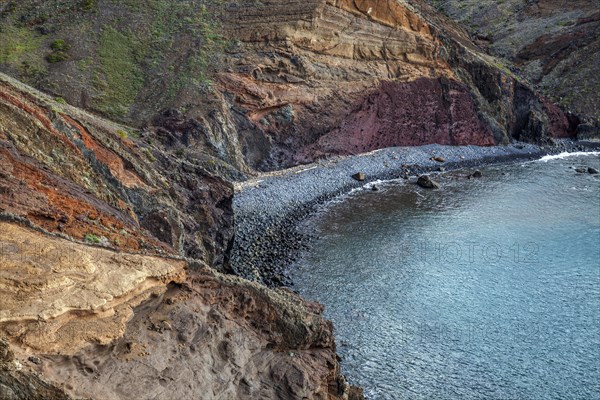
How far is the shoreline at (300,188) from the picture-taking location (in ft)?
117

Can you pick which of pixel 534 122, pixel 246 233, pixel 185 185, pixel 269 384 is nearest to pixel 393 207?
pixel 246 233

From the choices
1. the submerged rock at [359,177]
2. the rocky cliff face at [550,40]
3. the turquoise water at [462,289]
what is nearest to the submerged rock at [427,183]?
the turquoise water at [462,289]

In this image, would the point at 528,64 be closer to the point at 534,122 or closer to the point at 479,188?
the point at 534,122

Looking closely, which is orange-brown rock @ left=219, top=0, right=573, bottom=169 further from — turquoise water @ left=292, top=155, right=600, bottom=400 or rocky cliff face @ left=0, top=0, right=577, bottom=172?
turquoise water @ left=292, top=155, right=600, bottom=400

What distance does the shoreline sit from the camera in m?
35.7

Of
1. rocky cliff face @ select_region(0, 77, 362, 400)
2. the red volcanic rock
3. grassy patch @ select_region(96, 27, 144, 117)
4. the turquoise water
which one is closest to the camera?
rocky cliff face @ select_region(0, 77, 362, 400)

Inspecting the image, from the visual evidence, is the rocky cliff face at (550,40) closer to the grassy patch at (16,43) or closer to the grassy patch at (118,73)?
the grassy patch at (118,73)

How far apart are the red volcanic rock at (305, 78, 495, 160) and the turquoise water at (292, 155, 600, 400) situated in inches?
299

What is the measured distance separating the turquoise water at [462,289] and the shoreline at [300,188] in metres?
1.60

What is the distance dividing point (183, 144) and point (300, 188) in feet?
31.2

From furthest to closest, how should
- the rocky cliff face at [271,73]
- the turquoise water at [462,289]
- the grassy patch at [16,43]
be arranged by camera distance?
the grassy patch at [16,43] → the rocky cliff face at [271,73] → the turquoise water at [462,289]

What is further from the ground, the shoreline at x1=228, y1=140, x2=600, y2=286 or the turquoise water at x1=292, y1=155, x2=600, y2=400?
the shoreline at x1=228, y1=140, x2=600, y2=286

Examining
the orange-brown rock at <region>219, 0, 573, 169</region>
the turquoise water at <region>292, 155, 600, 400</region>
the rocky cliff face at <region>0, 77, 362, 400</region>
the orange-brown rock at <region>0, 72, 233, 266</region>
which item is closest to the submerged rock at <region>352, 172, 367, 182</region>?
the turquoise water at <region>292, 155, 600, 400</region>

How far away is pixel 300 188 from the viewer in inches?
1834
